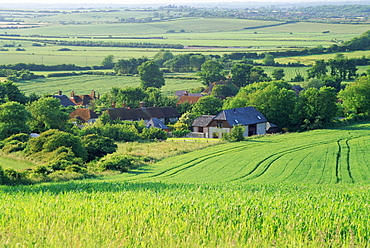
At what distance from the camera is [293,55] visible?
167875mm

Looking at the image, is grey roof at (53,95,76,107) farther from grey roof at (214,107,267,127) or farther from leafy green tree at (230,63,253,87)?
leafy green tree at (230,63,253,87)

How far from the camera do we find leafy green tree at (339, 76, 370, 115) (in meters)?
82.4

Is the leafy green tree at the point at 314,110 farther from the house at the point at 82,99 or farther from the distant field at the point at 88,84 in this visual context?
the distant field at the point at 88,84

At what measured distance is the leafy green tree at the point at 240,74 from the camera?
124m

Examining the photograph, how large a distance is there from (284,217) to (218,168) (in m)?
27.5

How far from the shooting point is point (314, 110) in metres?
73.2

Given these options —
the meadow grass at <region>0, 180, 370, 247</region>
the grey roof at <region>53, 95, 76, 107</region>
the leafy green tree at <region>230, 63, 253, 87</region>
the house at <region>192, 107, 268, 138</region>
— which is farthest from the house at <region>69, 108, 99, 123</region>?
the meadow grass at <region>0, 180, 370, 247</region>

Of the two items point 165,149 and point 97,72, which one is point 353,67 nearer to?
point 97,72

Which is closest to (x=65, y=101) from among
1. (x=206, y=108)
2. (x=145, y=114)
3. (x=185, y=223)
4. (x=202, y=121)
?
(x=145, y=114)

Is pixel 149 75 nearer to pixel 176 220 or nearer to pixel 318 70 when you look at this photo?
pixel 318 70

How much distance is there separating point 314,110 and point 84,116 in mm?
36449

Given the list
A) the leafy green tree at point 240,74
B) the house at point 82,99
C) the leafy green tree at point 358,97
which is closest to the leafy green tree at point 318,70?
the leafy green tree at point 240,74

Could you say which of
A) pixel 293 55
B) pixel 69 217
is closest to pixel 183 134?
pixel 69 217

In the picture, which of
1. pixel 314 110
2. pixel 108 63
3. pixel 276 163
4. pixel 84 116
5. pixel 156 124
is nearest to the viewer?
pixel 276 163
